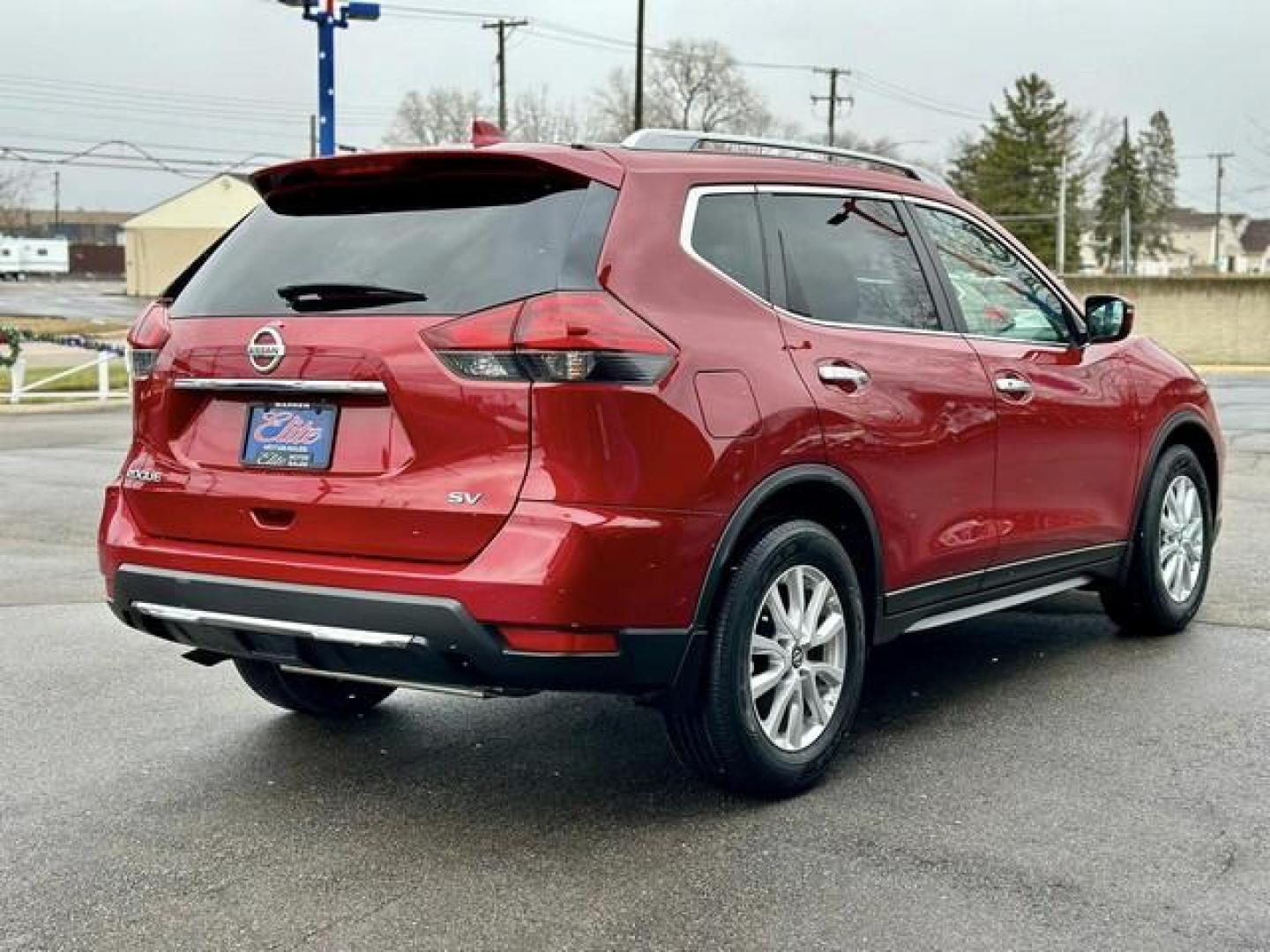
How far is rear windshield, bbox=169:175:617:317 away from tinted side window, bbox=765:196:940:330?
77cm

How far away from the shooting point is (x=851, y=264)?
473 cm

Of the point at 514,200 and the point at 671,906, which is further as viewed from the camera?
the point at 514,200

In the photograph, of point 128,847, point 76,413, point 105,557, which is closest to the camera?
point 128,847

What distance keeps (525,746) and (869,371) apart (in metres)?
1.65

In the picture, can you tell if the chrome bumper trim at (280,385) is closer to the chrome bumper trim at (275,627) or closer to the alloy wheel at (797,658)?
the chrome bumper trim at (275,627)

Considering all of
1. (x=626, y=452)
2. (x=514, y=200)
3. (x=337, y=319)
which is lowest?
(x=626, y=452)

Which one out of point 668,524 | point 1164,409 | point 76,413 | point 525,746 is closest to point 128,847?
point 525,746

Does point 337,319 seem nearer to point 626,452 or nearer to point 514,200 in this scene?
point 514,200

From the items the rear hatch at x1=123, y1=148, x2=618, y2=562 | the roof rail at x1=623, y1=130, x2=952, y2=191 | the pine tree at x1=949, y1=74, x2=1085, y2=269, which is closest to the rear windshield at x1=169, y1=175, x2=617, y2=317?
the rear hatch at x1=123, y1=148, x2=618, y2=562

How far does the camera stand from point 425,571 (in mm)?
3764

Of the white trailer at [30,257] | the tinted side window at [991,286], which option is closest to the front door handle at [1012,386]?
the tinted side window at [991,286]

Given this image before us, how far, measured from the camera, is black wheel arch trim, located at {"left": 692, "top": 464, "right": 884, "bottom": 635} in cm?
395

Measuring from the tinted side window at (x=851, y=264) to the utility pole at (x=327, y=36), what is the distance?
16217mm

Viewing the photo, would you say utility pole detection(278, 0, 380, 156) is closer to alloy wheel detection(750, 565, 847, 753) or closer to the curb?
the curb
